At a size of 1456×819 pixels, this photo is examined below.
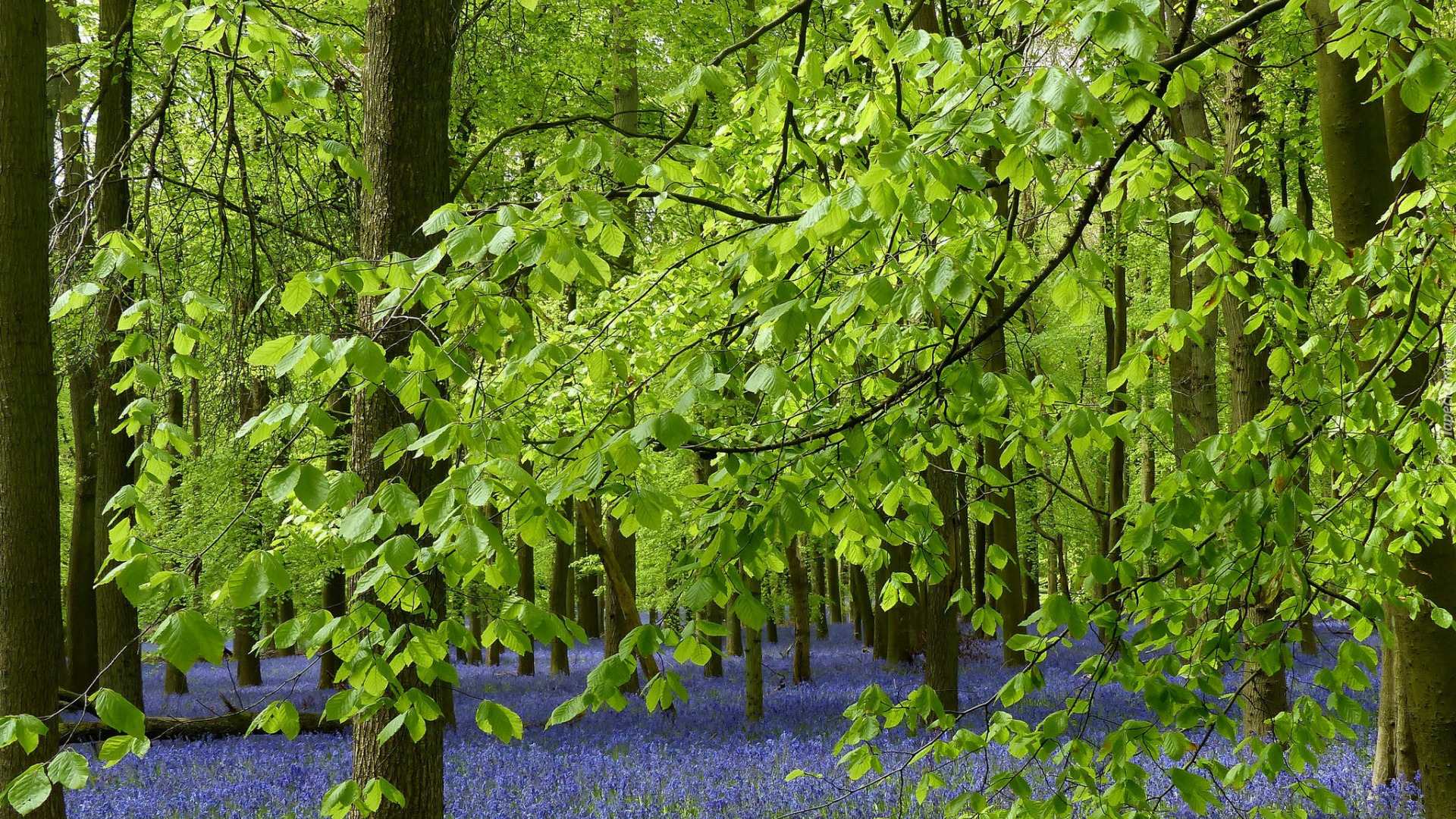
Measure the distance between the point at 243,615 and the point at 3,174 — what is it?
47.1 feet

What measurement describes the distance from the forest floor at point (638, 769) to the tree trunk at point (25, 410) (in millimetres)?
1129

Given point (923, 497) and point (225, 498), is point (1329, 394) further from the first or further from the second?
point (225, 498)

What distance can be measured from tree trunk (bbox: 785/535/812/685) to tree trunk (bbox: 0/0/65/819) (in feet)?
24.9

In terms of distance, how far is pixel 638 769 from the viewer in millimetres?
9289

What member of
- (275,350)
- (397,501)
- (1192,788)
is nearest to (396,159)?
(275,350)

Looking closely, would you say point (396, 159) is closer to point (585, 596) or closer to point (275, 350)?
point (275, 350)

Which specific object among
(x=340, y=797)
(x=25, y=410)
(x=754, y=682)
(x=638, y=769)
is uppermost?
(x=25, y=410)

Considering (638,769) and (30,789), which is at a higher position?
(30,789)

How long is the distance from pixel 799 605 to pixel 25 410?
10.5 meters

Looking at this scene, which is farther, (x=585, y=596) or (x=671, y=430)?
(x=585, y=596)

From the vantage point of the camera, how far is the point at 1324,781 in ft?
25.4

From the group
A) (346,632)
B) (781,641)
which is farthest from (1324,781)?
(781,641)

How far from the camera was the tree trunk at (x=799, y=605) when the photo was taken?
43.0 feet

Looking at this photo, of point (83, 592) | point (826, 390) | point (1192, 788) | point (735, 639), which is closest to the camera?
point (1192, 788)
